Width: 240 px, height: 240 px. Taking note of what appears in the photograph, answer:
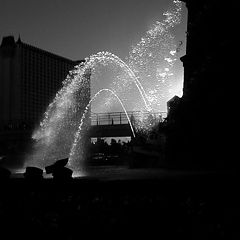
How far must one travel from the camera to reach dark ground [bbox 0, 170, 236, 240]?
26.6 feet

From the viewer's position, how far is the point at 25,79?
15512 centimetres

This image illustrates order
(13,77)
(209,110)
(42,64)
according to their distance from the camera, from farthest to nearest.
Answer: (42,64) < (13,77) < (209,110)

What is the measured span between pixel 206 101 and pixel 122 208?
8393 millimetres

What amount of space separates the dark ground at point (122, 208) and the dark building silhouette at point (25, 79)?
129569 mm

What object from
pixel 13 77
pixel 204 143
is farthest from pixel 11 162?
pixel 13 77

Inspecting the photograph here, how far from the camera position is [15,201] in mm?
10875

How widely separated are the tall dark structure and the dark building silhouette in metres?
124

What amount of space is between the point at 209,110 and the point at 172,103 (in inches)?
129

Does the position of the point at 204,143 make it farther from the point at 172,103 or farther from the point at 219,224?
the point at 219,224

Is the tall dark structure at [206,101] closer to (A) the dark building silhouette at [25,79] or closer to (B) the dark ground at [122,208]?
(B) the dark ground at [122,208]

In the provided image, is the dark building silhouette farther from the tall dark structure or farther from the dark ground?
the dark ground

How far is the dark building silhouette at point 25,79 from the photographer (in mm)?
147375

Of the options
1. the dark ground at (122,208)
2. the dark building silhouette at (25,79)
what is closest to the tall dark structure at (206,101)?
the dark ground at (122,208)

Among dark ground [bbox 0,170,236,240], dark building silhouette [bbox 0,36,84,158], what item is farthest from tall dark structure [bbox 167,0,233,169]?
dark building silhouette [bbox 0,36,84,158]
